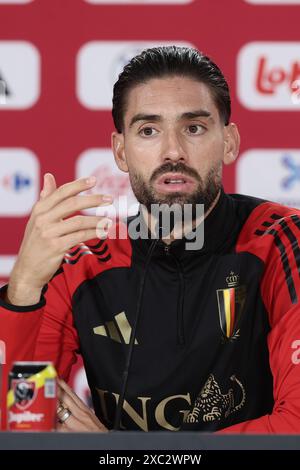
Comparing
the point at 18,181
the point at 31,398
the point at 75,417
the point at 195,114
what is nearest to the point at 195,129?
the point at 195,114

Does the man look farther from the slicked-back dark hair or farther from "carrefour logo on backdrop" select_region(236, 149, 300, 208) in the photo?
"carrefour logo on backdrop" select_region(236, 149, 300, 208)

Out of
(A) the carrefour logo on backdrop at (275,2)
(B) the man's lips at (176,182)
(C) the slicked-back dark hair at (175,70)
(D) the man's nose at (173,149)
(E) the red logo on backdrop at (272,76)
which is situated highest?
(A) the carrefour logo on backdrop at (275,2)

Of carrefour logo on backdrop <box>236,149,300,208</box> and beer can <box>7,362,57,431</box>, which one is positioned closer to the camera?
beer can <box>7,362,57,431</box>

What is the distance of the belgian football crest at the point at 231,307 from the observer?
128 cm

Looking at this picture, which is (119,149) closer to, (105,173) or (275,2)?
(105,173)

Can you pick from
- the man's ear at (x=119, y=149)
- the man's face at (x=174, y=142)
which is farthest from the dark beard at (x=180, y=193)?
the man's ear at (x=119, y=149)

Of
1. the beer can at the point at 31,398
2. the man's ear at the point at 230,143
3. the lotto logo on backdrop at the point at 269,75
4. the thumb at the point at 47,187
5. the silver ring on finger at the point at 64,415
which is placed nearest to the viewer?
the beer can at the point at 31,398

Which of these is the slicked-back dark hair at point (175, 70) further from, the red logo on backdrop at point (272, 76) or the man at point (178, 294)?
the red logo on backdrop at point (272, 76)

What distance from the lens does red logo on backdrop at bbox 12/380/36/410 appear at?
877 millimetres

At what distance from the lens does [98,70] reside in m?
1.96

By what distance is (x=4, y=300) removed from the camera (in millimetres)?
1180

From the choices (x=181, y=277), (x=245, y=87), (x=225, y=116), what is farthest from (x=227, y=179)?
(x=181, y=277)

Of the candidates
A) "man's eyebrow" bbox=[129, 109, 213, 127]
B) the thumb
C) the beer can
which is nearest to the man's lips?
"man's eyebrow" bbox=[129, 109, 213, 127]

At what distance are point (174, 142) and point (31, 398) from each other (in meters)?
0.55
